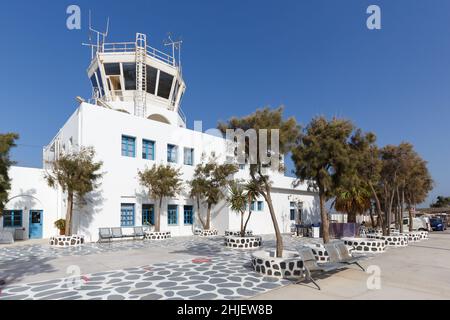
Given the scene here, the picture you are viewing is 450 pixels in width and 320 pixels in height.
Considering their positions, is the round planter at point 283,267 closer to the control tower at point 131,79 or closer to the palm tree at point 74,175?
the palm tree at point 74,175

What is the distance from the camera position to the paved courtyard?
6.75m

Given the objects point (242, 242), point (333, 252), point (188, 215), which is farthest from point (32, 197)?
point (333, 252)

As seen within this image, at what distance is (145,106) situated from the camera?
2372 centimetres

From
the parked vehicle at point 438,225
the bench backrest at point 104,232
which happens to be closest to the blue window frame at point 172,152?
the bench backrest at point 104,232

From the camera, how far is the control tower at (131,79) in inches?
928

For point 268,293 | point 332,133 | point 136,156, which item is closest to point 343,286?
point 268,293

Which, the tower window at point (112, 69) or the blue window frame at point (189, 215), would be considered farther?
the tower window at point (112, 69)

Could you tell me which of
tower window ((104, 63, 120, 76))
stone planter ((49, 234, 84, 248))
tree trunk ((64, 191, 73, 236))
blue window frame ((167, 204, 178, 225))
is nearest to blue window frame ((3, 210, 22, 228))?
stone planter ((49, 234, 84, 248))

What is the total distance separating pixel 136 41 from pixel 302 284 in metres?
21.9

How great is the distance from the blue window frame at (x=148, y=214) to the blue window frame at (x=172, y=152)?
3.39 m

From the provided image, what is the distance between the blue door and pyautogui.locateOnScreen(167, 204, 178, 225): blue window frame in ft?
24.8

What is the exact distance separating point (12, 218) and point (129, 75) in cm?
1220

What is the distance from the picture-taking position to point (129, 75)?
78.9 ft

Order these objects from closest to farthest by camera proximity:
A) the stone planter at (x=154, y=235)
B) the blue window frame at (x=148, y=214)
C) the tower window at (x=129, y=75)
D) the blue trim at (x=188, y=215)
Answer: the stone planter at (x=154, y=235) → the blue window frame at (x=148, y=214) → the blue trim at (x=188, y=215) → the tower window at (x=129, y=75)
